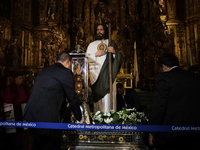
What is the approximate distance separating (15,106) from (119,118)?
7.65 ft

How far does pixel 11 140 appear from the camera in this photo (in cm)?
385

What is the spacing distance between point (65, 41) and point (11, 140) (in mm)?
6443

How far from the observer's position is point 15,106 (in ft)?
12.7

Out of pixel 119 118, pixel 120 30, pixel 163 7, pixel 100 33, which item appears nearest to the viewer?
pixel 119 118

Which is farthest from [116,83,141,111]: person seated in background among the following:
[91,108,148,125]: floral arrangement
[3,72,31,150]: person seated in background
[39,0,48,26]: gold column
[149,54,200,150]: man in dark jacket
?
[39,0,48,26]: gold column

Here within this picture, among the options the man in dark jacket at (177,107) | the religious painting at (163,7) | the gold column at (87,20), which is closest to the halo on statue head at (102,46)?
the man in dark jacket at (177,107)

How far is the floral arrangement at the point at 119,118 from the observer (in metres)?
2.79

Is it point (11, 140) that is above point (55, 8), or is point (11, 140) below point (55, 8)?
below

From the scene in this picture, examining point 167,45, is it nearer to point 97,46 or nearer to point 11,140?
point 97,46

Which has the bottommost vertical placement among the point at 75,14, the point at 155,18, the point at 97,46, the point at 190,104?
the point at 190,104

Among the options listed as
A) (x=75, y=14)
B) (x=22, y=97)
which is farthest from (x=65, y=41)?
(x=22, y=97)

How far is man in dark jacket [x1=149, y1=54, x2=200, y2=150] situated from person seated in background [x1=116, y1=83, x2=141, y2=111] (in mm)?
2884

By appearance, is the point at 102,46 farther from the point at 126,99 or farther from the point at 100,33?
the point at 126,99

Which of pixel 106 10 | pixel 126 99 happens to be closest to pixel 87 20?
pixel 106 10
